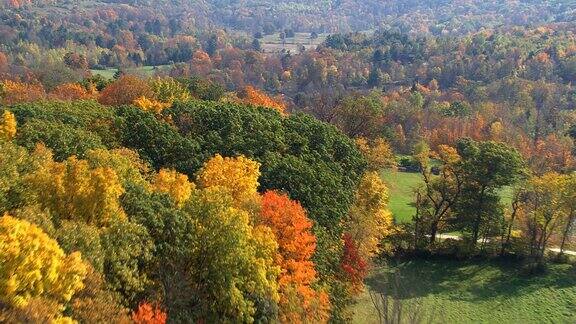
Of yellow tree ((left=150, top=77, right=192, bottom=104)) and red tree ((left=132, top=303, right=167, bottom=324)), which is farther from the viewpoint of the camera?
yellow tree ((left=150, top=77, right=192, bottom=104))

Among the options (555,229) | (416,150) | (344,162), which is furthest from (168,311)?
(416,150)

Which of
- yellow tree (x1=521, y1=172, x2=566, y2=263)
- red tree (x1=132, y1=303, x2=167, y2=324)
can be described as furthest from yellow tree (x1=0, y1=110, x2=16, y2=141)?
yellow tree (x1=521, y1=172, x2=566, y2=263)

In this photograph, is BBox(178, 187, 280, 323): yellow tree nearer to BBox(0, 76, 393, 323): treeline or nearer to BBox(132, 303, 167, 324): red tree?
BBox(0, 76, 393, 323): treeline

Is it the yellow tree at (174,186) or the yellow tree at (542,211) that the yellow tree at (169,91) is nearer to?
the yellow tree at (174,186)

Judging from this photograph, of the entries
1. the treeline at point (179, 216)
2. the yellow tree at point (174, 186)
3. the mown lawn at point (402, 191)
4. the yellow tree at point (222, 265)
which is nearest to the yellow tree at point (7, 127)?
the treeline at point (179, 216)

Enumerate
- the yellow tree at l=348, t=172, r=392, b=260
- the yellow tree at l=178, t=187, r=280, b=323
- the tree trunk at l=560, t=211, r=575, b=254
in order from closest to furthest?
the yellow tree at l=178, t=187, r=280, b=323, the yellow tree at l=348, t=172, r=392, b=260, the tree trunk at l=560, t=211, r=575, b=254

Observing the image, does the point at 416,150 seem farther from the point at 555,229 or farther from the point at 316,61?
the point at 316,61

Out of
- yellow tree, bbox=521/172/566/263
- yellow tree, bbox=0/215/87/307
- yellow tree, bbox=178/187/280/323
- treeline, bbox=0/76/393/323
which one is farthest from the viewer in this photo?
yellow tree, bbox=521/172/566/263
